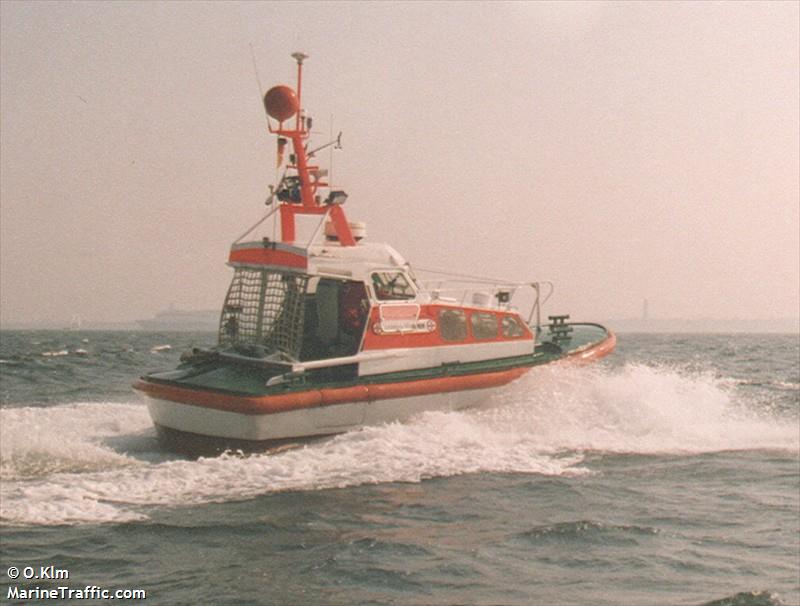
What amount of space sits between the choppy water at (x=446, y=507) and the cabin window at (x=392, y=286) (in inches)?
78.1

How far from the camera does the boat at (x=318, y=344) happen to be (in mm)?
10906

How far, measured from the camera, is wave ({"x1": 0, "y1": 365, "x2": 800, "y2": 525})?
8.78 metres

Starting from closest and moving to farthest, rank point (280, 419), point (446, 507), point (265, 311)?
point (446, 507) < point (280, 419) < point (265, 311)

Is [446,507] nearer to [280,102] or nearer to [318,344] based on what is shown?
[318,344]

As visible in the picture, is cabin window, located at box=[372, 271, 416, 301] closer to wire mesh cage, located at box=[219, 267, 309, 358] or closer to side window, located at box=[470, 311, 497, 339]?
side window, located at box=[470, 311, 497, 339]

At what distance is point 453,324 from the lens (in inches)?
530

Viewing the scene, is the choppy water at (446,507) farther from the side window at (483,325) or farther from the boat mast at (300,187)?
the boat mast at (300,187)

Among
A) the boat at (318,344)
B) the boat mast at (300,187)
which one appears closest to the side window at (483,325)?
the boat at (318,344)

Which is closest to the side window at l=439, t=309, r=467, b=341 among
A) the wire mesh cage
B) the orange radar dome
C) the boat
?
the boat

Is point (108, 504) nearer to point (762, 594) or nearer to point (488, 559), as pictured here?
point (488, 559)

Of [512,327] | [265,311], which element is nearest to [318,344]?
[265,311]

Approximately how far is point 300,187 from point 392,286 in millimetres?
2163

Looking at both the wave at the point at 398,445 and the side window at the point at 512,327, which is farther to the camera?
the side window at the point at 512,327

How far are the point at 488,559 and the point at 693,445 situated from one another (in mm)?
6576
